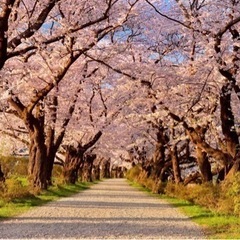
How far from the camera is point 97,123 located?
2844 centimetres

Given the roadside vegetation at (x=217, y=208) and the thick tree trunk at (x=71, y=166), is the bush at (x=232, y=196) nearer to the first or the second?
the roadside vegetation at (x=217, y=208)

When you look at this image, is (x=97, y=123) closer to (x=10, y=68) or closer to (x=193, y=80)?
(x=10, y=68)

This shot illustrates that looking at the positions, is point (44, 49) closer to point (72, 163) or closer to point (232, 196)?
point (232, 196)

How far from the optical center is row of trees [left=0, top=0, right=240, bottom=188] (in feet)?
49.7

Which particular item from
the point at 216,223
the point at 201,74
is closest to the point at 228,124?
the point at 201,74

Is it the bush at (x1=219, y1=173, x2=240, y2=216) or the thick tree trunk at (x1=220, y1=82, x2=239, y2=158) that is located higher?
the thick tree trunk at (x1=220, y1=82, x2=239, y2=158)

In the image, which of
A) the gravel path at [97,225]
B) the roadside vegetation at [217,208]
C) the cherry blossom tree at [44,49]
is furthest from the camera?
the cherry blossom tree at [44,49]

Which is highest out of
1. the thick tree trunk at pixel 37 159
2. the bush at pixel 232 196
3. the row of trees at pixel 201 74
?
the row of trees at pixel 201 74

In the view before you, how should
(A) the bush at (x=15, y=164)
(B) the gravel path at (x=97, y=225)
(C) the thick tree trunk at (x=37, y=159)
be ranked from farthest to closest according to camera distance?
(A) the bush at (x=15, y=164) < (C) the thick tree trunk at (x=37, y=159) < (B) the gravel path at (x=97, y=225)

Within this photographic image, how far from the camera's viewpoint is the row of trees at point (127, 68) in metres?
15.1

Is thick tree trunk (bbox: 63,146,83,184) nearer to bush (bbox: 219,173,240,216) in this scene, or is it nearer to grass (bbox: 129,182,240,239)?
grass (bbox: 129,182,240,239)

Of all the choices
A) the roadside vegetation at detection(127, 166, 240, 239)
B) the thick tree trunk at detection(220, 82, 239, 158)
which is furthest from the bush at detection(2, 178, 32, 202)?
the thick tree trunk at detection(220, 82, 239, 158)

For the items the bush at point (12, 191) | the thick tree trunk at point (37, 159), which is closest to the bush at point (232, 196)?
the bush at point (12, 191)

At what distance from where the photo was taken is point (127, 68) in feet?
65.3
